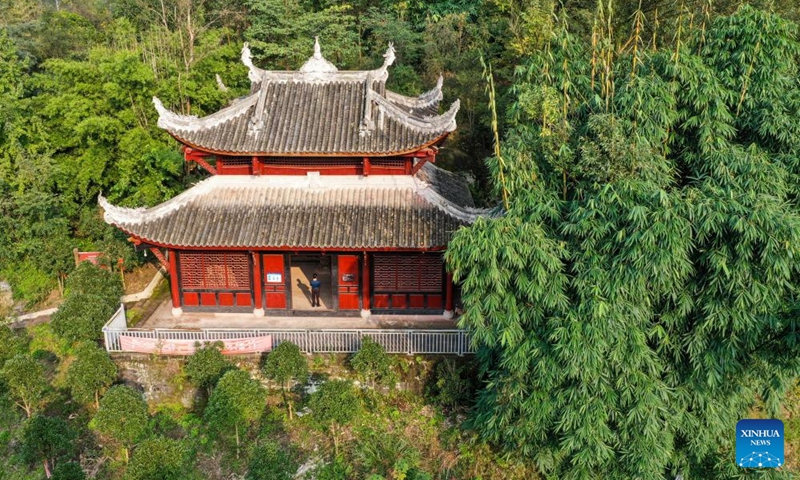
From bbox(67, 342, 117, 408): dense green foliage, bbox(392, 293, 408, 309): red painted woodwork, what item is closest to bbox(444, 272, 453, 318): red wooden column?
bbox(392, 293, 408, 309): red painted woodwork

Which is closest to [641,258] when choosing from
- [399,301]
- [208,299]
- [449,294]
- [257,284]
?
[449,294]

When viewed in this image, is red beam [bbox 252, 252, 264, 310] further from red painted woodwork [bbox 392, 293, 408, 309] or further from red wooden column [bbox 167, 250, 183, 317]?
red painted woodwork [bbox 392, 293, 408, 309]

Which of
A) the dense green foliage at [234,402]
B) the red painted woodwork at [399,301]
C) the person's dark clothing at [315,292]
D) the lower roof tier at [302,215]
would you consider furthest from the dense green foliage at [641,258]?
the person's dark clothing at [315,292]

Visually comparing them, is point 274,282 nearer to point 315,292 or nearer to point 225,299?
point 315,292

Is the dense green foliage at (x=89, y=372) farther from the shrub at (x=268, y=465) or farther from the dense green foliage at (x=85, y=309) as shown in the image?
the shrub at (x=268, y=465)

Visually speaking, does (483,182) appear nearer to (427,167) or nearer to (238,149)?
(427,167)

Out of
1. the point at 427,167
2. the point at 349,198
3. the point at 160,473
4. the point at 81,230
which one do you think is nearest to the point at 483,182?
the point at 427,167

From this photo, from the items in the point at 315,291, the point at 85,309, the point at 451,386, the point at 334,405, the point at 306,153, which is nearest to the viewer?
the point at 334,405
